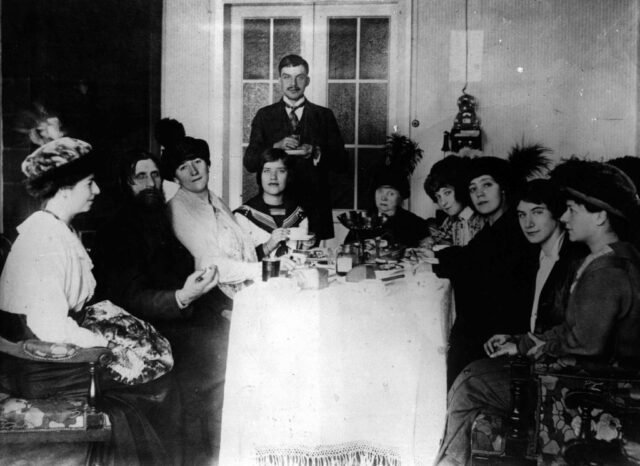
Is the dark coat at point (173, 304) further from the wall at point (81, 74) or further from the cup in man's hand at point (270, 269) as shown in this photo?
the wall at point (81, 74)

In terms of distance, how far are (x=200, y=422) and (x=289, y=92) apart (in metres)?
1.41

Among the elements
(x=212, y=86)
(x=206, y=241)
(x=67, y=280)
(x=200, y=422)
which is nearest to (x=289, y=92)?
(x=212, y=86)

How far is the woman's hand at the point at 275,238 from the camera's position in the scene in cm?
261

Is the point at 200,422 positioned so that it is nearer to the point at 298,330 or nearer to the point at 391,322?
the point at 298,330

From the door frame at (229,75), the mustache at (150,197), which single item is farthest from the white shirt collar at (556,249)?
the mustache at (150,197)

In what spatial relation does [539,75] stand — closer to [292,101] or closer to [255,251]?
[292,101]

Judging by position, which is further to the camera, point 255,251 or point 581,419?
point 255,251

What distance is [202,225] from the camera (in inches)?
102

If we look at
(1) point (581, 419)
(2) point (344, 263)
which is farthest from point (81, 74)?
(1) point (581, 419)

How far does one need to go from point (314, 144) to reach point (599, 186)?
1.13 metres

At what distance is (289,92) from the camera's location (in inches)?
101

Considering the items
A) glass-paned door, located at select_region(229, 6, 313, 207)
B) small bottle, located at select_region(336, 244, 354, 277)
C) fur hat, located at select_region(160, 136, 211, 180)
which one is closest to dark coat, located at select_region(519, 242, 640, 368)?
small bottle, located at select_region(336, 244, 354, 277)

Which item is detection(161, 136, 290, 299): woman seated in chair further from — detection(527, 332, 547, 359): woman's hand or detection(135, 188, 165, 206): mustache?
detection(527, 332, 547, 359): woman's hand

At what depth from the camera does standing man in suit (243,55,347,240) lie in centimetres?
258
